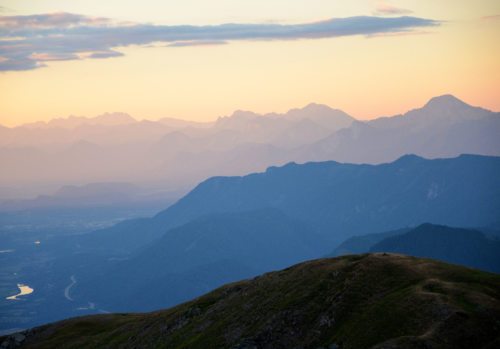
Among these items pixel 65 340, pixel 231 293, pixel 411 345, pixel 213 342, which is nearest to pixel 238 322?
pixel 213 342

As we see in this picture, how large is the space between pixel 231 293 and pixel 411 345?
174 ft

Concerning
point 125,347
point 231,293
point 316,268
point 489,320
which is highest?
point 489,320

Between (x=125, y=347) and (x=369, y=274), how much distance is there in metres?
51.7

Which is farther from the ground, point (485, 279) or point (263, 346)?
point (485, 279)

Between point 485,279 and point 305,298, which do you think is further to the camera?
point 305,298

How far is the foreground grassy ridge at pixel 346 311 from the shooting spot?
76.4 meters

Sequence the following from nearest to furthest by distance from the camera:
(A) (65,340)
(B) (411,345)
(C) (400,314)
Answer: (B) (411,345) < (C) (400,314) < (A) (65,340)

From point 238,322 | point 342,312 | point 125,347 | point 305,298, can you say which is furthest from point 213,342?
point 125,347

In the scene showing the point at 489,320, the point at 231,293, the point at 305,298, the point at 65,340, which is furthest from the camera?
the point at 65,340

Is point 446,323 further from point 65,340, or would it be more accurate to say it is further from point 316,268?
point 65,340

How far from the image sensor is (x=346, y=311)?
87.6m

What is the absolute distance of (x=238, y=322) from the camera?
100m

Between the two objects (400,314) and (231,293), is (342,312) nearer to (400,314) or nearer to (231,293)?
(400,314)

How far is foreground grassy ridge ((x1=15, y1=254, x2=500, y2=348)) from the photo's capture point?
251 feet
